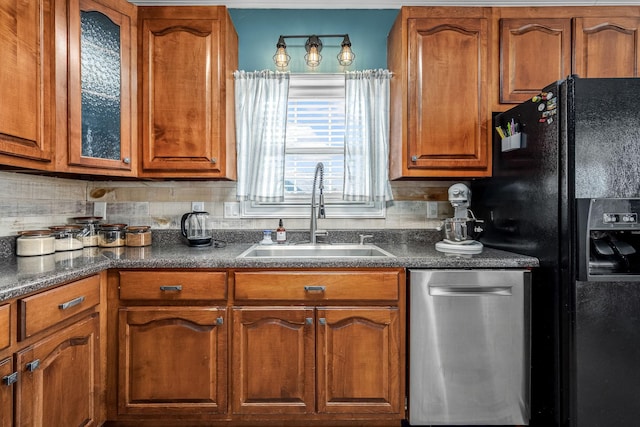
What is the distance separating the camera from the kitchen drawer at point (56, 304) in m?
1.23

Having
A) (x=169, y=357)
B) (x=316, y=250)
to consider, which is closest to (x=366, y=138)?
(x=316, y=250)

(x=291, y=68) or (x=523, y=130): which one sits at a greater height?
(x=291, y=68)

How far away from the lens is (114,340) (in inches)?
66.1

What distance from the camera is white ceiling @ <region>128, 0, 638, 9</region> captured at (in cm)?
217

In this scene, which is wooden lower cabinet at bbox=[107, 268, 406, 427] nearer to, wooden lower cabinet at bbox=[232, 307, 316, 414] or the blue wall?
wooden lower cabinet at bbox=[232, 307, 316, 414]

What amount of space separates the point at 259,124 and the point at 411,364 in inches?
65.3

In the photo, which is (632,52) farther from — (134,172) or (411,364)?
(134,172)

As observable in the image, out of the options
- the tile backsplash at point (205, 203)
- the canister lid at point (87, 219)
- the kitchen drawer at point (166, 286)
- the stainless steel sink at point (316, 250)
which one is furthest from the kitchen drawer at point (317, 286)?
the canister lid at point (87, 219)

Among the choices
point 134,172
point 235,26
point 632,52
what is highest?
point 235,26

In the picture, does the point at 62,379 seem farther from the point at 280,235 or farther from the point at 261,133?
the point at 261,133

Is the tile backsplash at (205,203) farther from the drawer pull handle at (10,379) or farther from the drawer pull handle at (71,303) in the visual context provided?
the drawer pull handle at (10,379)

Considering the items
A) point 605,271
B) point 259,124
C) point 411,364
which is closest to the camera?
point 605,271

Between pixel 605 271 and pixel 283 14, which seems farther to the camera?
pixel 283 14

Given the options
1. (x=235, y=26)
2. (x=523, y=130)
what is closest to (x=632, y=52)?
(x=523, y=130)
